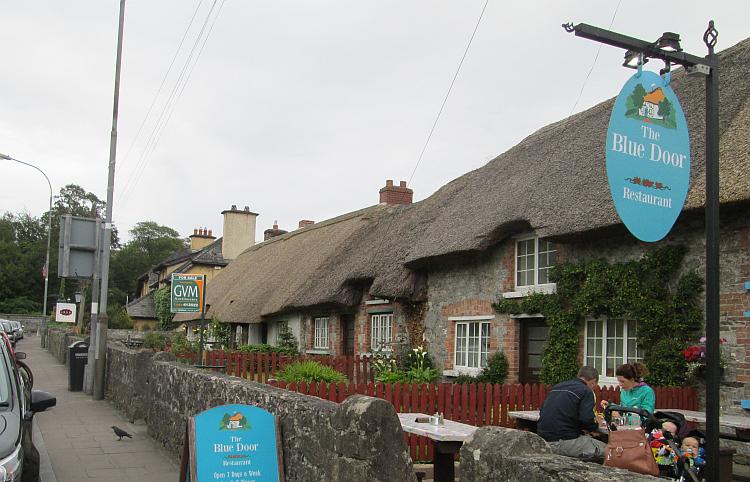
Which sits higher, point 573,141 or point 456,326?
point 573,141

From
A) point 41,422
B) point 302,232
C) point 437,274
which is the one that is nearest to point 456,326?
point 437,274

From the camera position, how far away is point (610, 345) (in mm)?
11945

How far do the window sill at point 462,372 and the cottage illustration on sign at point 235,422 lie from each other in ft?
31.7

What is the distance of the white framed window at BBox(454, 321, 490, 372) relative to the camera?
1491 cm

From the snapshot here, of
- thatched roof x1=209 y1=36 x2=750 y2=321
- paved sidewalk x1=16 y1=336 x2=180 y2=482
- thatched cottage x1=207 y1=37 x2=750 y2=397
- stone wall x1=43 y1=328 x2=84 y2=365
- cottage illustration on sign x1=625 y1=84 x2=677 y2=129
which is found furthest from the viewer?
stone wall x1=43 y1=328 x2=84 y2=365

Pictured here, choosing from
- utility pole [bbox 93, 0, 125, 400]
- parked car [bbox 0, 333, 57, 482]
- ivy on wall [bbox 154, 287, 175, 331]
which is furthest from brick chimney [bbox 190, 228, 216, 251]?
parked car [bbox 0, 333, 57, 482]

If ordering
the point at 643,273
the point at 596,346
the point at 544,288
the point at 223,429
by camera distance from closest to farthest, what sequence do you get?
the point at 223,429, the point at 643,273, the point at 596,346, the point at 544,288

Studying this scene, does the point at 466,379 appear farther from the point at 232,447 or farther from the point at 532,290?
the point at 232,447

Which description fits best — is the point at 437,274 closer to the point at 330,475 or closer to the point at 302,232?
the point at 330,475

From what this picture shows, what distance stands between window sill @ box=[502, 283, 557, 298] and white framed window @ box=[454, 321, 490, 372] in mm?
1141

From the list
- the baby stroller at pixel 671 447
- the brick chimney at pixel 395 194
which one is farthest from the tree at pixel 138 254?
the baby stroller at pixel 671 447

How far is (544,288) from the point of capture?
43.1ft

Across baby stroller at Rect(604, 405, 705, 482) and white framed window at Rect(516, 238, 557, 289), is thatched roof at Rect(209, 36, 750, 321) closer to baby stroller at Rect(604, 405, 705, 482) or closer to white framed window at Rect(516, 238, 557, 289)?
white framed window at Rect(516, 238, 557, 289)

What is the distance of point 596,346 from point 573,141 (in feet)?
15.5
